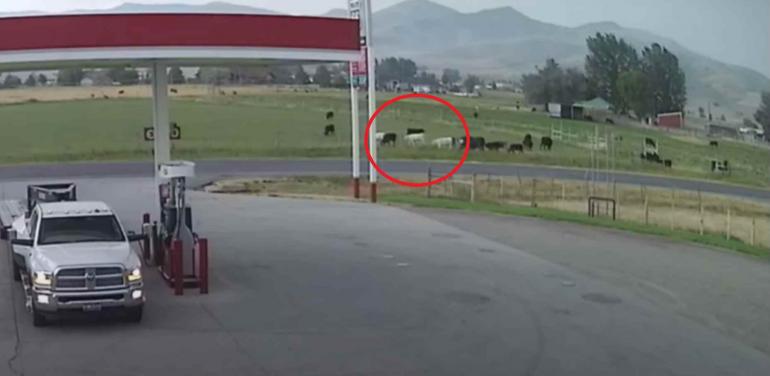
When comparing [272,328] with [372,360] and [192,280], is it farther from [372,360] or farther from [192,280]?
[192,280]

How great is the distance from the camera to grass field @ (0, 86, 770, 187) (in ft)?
194

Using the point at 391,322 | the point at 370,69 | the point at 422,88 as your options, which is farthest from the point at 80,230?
the point at 422,88

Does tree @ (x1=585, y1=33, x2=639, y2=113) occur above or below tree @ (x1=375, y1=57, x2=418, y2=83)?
below

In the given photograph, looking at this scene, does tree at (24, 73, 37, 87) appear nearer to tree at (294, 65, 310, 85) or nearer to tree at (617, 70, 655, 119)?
tree at (294, 65, 310, 85)

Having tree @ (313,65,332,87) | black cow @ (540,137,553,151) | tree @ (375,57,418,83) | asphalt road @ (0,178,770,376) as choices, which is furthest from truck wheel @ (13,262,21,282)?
tree @ (375,57,418,83)

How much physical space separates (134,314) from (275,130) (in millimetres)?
57343

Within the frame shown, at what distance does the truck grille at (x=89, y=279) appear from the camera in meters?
15.0

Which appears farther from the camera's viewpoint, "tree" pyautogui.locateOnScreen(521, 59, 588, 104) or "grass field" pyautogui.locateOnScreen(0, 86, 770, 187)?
"tree" pyautogui.locateOnScreen(521, 59, 588, 104)

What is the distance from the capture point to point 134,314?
622 inches

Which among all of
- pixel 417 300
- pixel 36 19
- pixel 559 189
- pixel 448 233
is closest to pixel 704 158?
pixel 559 189

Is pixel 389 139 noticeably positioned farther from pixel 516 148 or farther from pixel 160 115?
pixel 160 115

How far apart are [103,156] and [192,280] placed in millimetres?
44580

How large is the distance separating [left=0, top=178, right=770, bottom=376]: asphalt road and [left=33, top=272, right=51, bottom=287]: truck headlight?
0.77 m

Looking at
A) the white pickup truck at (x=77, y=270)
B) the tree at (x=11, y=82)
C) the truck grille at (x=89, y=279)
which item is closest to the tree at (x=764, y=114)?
the white pickup truck at (x=77, y=270)
